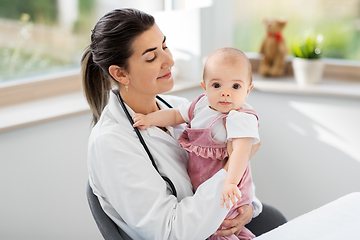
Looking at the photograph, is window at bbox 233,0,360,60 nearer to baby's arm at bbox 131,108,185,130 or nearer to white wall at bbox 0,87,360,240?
white wall at bbox 0,87,360,240

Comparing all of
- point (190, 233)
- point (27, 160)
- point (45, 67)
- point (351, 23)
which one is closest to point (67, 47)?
Result: point (45, 67)

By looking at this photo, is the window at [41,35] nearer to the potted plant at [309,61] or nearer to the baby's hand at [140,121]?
the baby's hand at [140,121]

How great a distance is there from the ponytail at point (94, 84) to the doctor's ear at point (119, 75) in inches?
4.8

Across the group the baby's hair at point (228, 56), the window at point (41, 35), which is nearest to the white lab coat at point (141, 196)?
the baby's hair at point (228, 56)

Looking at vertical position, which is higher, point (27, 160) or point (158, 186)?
point (158, 186)

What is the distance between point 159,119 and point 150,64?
198 millimetres

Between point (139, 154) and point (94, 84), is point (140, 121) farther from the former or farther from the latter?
point (94, 84)

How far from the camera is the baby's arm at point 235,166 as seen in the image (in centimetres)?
119

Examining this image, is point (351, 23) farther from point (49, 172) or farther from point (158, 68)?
point (49, 172)

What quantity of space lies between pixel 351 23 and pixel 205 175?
164 centimetres

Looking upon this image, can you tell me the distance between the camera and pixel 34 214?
78.4 inches

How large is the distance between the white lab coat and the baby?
0.23ft

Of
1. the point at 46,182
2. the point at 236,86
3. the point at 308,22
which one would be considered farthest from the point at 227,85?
the point at 308,22

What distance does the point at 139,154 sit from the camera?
1.32 metres
